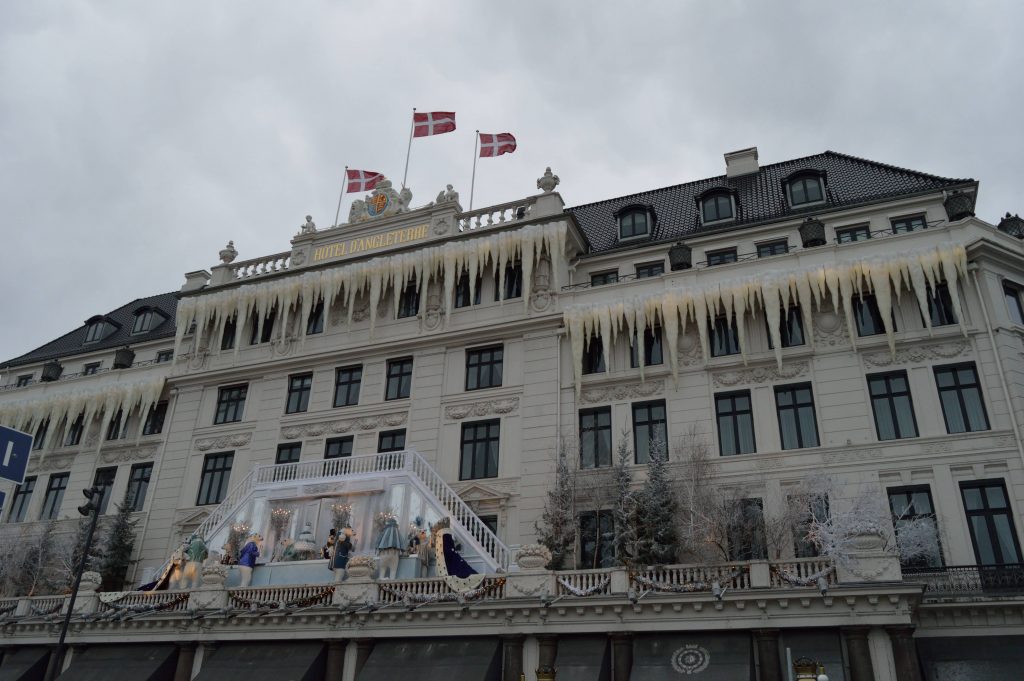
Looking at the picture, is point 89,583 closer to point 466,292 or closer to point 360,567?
point 360,567

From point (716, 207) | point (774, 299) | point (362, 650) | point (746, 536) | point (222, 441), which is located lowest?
point (362, 650)

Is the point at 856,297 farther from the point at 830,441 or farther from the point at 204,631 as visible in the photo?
the point at 204,631

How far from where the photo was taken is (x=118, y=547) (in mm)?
34969

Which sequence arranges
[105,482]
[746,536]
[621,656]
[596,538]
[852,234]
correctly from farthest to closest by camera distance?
[105,482] < [852,234] < [596,538] < [746,536] < [621,656]

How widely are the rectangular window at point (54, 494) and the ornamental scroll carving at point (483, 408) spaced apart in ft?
73.5

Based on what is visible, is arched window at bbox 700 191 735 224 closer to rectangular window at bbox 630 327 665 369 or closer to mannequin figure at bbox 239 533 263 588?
rectangular window at bbox 630 327 665 369

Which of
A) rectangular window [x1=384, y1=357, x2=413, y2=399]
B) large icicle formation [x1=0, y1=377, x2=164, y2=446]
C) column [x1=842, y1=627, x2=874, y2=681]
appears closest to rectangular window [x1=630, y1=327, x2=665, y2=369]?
rectangular window [x1=384, y1=357, x2=413, y2=399]

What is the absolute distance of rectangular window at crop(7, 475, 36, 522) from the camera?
41.3 meters

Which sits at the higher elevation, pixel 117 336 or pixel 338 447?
pixel 117 336

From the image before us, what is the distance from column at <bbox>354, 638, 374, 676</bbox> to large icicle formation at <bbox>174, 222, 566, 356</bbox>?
14.9 metres

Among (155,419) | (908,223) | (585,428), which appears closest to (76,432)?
(155,419)

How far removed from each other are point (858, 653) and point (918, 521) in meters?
Answer: 6.50

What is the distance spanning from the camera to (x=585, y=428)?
31125 mm

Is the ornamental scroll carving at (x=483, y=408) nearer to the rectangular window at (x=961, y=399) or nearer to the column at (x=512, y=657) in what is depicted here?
the column at (x=512, y=657)
